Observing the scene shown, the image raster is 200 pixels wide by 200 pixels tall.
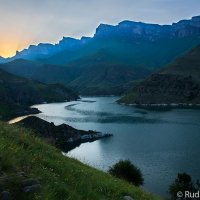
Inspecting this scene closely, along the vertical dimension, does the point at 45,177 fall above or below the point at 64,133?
above

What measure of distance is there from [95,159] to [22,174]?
122m

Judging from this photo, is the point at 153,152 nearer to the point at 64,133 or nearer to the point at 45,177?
the point at 64,133

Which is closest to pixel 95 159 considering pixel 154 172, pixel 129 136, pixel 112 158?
pixel 112 158

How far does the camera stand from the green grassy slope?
10.7m

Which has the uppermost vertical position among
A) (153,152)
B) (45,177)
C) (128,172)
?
(45,177)

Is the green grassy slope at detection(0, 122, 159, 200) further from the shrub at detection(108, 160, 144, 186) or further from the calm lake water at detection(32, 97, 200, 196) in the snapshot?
the calm lake water at detection(32, 97, 200, 196)

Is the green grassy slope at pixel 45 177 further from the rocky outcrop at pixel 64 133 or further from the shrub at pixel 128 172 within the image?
the rocky outcrop at pixel 64 133

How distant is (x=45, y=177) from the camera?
1276 cm

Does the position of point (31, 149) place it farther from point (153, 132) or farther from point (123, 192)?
point (153, 132)

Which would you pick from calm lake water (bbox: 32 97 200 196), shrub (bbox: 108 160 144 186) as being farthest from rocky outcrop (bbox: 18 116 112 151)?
shrub (bbox: 108 160 144 186)

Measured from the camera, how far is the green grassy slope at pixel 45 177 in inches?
422

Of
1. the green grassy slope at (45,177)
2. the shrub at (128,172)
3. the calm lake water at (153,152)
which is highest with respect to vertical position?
the green grassy slope at (45,177)

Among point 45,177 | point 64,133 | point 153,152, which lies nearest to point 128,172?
point 45,177

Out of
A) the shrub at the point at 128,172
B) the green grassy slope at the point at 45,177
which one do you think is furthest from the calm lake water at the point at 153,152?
the green grassy slope at the point at 45,177
